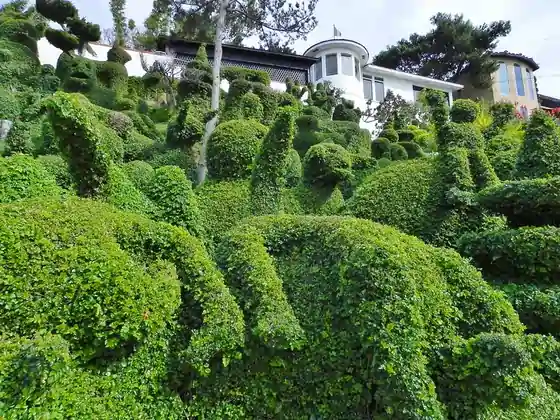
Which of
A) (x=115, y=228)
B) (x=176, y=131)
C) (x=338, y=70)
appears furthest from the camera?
(x=338, y=70)

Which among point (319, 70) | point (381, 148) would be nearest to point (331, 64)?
point (319, 70)

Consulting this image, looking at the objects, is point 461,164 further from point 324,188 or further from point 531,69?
point 531,69

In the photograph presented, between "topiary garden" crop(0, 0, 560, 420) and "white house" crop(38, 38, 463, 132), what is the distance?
12.9 meters

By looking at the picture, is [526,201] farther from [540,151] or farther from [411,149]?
[411,149]

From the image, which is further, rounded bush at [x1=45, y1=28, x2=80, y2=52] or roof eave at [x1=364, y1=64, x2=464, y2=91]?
roof eave at [x1=364, y1=64, x2=464, y2=91]

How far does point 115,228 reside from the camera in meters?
4.57

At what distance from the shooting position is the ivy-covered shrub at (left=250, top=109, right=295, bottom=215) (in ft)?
20.9

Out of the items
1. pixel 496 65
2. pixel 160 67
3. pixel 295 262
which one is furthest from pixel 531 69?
pixel 295 262

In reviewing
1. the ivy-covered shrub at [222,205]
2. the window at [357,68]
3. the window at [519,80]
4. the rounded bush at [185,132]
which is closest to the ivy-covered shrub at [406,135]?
the rounded bush at [185,132]

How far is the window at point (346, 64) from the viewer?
925 inches

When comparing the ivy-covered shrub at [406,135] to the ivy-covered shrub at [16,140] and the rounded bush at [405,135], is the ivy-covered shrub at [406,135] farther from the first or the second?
the ivy-covered shrub at [16,140]

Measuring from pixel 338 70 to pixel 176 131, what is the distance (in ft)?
52.8

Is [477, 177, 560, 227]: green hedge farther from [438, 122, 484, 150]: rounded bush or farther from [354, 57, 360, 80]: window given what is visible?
[354, 57, 360, 80]: window

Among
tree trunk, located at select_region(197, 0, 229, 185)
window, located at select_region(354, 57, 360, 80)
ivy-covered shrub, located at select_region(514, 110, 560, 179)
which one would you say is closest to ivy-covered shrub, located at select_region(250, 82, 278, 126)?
tree trunk, located at select_region(197, 0, 229, 185)
